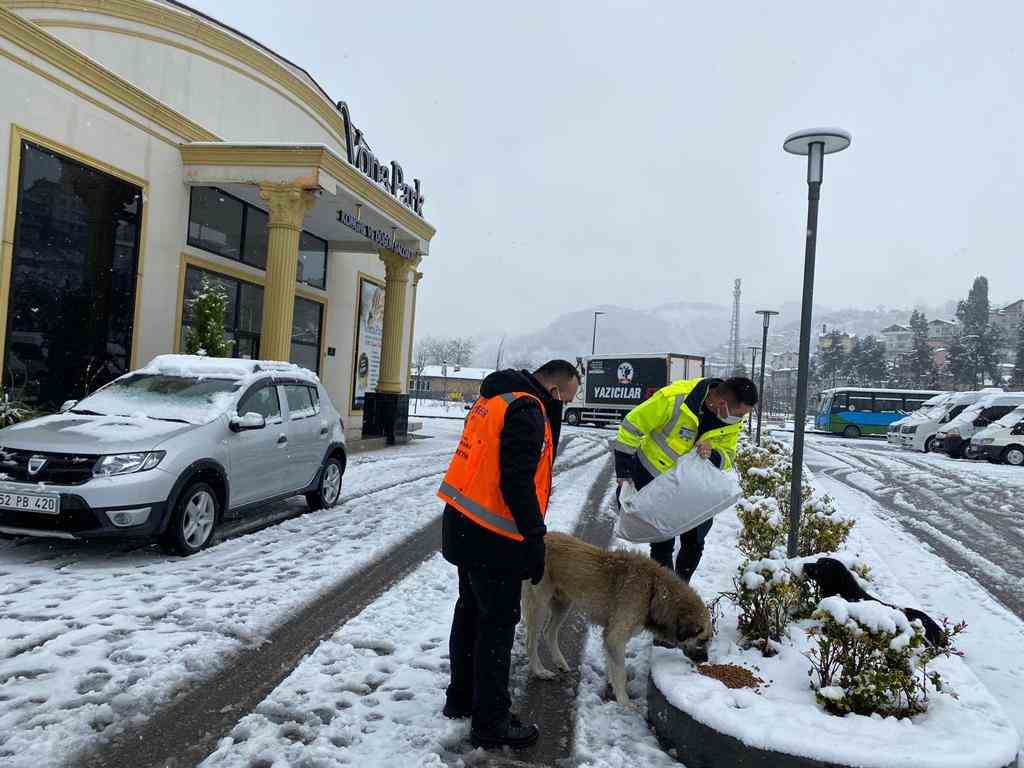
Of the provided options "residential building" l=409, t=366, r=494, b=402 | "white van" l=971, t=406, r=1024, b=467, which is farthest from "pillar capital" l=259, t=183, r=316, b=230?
"residential building" l=409, t=366, r=494, b=402

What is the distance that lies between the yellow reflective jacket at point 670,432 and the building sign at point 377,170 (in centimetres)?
1222

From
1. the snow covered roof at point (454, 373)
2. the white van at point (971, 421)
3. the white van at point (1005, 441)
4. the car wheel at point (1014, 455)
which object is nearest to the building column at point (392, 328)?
the white van at point (1005, 441)

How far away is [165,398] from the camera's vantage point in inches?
261

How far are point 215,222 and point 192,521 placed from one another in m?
9.50

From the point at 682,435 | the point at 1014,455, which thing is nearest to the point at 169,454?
the point at 682,435

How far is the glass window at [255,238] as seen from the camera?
48.5ft

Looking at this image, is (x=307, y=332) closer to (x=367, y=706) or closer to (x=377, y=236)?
(x=377, y=236)

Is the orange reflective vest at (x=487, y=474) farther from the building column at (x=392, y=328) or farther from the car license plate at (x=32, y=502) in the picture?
the building column at (x=392, y=328)

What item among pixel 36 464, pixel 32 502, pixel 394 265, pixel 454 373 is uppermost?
pixel 394 265

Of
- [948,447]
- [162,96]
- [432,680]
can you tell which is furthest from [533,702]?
[948,447]

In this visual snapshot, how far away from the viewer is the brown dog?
3.50 m

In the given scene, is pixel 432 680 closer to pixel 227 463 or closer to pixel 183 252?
pixel 227 463

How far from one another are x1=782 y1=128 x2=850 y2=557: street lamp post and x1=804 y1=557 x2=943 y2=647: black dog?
160 centimetres

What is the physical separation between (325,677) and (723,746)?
6.81 ft
